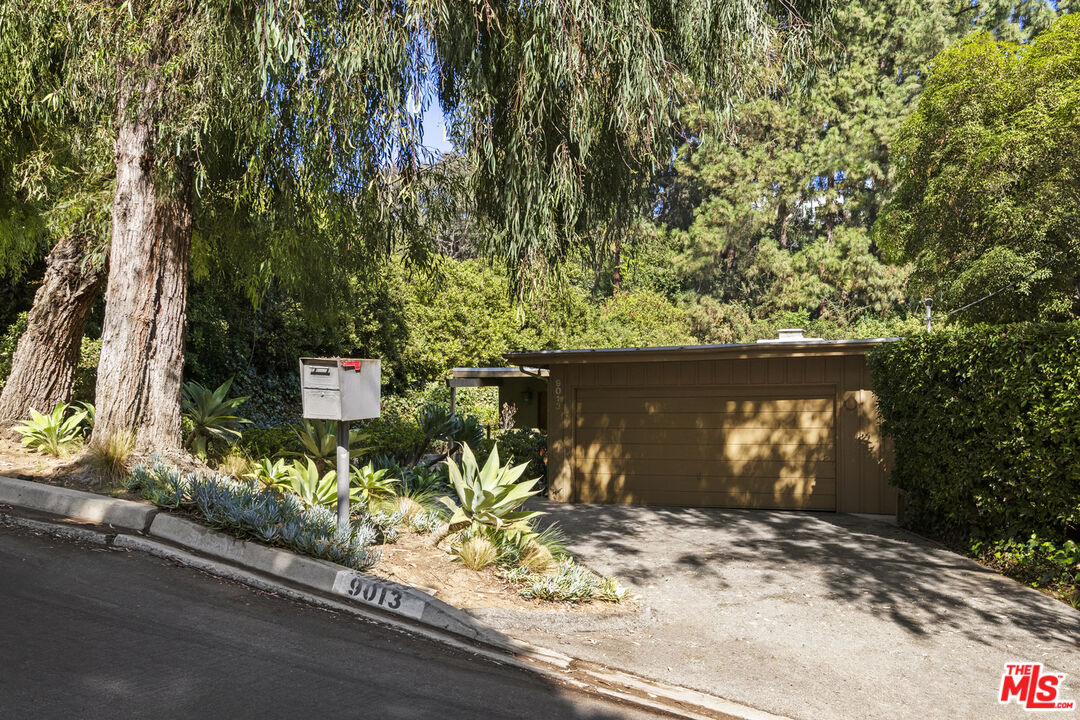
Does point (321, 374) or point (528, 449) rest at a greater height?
point (321, 374)

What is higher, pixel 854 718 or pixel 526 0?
pixel 526 0

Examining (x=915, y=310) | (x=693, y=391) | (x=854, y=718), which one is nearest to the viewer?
(x=854, y=718)

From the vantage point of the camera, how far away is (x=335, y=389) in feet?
20.7

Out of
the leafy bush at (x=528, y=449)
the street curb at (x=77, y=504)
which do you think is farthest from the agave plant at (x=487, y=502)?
the leafy bush at (x=528, y=449)

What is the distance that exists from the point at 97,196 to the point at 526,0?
18.9 feet

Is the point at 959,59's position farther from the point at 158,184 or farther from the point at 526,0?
the point at 158,184

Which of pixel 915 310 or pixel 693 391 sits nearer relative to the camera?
pixel 693 391

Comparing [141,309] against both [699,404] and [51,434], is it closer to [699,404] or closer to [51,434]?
[51,434]

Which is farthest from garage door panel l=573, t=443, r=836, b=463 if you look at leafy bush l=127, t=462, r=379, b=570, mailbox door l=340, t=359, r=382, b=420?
mailbox door l=340, t=359, r=382, b=420

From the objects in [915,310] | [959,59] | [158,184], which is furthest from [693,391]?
[915,310]

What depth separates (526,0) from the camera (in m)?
7.66

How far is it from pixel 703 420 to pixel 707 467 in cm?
77

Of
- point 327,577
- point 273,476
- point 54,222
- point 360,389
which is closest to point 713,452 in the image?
point 273,476

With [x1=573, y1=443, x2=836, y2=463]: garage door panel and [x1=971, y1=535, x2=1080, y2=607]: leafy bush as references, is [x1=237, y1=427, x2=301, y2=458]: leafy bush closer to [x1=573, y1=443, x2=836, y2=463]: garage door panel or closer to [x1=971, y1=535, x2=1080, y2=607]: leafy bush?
[x1=573, y1=443, x2=836, y2=463]: garage door panel
